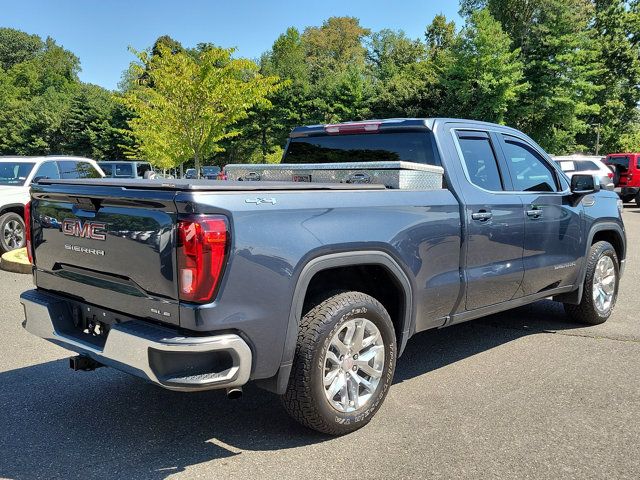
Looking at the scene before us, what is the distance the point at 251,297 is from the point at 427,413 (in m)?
1.58

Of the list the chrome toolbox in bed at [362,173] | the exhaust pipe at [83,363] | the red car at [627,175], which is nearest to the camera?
the exhaust pipe at [83,363]

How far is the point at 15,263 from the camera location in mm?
8945

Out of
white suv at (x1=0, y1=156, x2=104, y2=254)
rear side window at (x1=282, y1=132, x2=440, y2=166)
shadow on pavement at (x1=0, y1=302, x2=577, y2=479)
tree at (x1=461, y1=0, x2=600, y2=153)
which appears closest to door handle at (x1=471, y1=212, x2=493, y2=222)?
rear side window at (x1=282, y1=132, x2=440, y2=166)

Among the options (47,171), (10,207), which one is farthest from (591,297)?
(47,171)

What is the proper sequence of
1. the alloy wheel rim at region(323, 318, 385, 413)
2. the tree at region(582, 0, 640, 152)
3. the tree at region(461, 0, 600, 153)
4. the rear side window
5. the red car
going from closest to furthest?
the alloy wheel rim at region(323, 318, 385, 413) < the rear side window < the red car < the tree at region(461, 0, 600, 153) < the tree at region(582, 0, 640, 152)

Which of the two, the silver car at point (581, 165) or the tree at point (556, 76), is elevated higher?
the tree at point (556, 76)

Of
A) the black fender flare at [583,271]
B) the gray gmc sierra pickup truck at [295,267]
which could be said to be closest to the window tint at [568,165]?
the black fender flare at [583,271]

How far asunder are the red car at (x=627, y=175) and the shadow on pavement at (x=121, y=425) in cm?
2163

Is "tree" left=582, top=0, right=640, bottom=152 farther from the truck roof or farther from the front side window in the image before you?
the truck roof

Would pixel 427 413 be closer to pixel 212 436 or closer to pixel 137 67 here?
pixel 212 436

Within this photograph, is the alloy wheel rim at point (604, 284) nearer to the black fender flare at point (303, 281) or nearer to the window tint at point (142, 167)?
the black fender flare at point (303, 281)

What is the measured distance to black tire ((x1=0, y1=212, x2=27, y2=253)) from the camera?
33.4ft

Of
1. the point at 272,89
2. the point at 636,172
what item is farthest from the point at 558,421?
the point at 636,172

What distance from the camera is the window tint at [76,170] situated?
37.0ft
